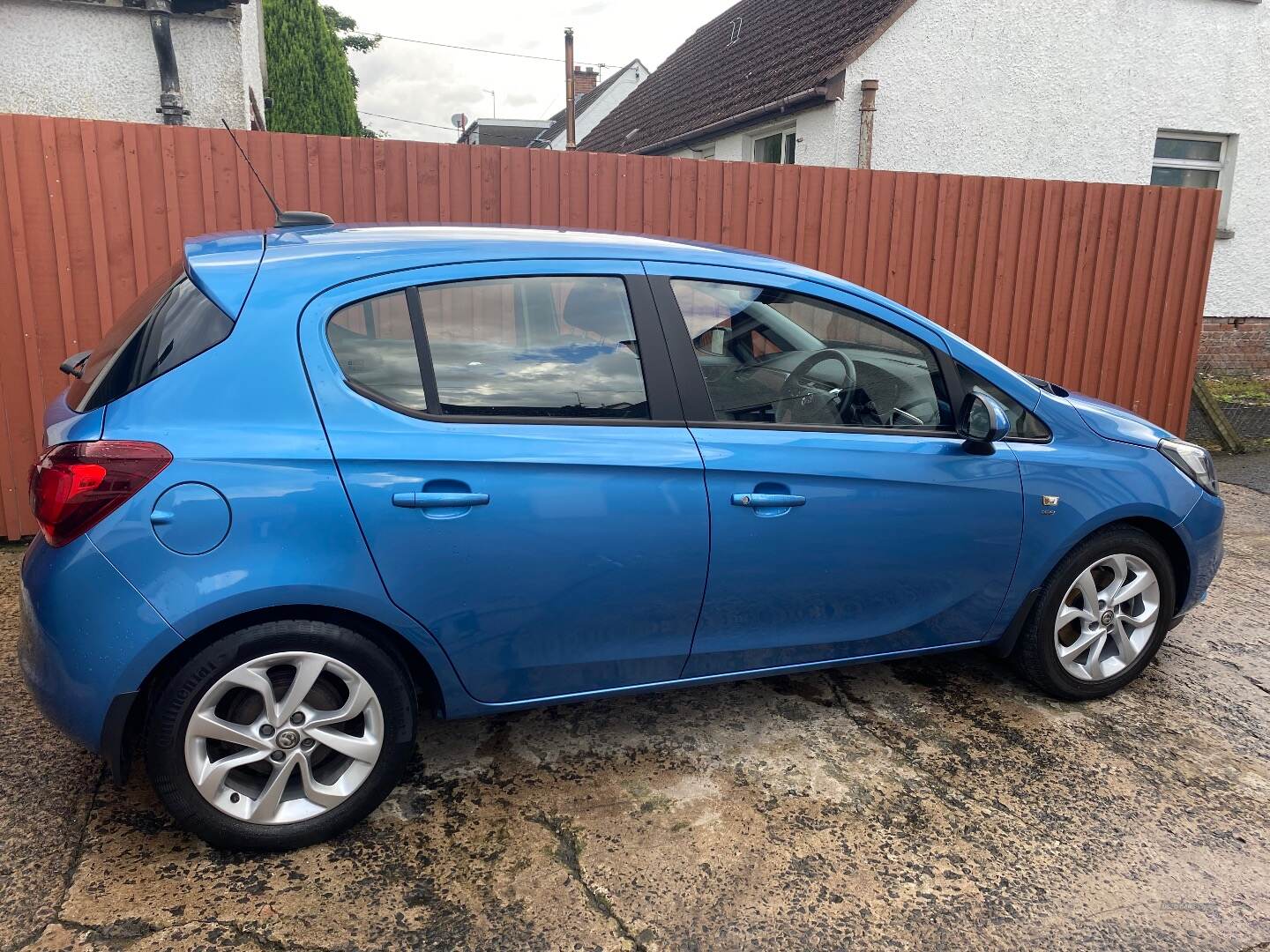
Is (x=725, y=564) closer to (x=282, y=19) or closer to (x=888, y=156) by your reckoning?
(x=888, y=156)

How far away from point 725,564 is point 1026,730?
4.62ft

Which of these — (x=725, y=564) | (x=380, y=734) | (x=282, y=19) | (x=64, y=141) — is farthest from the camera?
(x=282, y=19)

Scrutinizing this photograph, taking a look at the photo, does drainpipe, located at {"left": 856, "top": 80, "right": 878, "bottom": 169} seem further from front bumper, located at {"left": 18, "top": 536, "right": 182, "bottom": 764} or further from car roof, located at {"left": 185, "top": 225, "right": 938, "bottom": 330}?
front bumper, located at {"left": 18, "top": 536, "right": 182, "bottom": 764}

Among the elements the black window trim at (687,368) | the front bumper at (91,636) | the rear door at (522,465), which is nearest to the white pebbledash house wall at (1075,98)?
the black window trim at (687,368)

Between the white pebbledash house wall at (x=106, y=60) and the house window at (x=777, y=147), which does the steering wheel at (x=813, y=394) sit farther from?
the house window at (x=777, y=147)

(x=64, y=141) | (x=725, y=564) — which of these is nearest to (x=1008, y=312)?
(x=725, y=564)

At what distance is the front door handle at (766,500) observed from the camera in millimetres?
2807

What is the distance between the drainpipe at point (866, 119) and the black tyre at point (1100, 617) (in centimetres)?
694

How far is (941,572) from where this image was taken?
316 centimetres

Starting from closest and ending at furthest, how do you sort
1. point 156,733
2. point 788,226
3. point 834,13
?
point 156,733
point 788,226
point 834,13

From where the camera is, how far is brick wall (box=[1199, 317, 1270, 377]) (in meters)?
9.98

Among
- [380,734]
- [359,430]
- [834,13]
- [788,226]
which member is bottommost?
[380,734]

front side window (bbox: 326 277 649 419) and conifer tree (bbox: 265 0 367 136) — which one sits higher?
conifer tree (bbox: 265 0 367 136)

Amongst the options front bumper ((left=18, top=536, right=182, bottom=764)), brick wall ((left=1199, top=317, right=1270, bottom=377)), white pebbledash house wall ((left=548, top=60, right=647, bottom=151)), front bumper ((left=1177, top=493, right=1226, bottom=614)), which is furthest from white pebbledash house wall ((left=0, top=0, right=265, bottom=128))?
white pebbledash house wall ((left=548, top=60, right=647, bottom=151))
